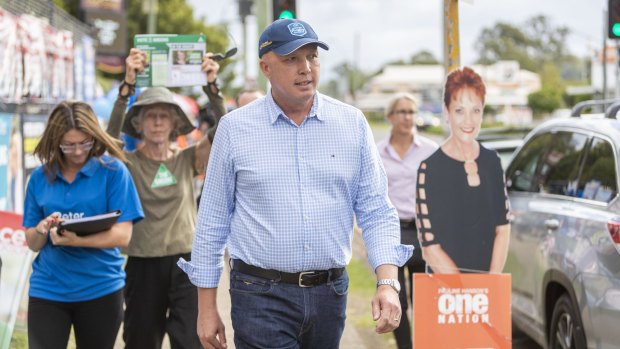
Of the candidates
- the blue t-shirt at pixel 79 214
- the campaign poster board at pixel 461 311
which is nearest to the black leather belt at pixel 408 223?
the campaign poster board at pixel 461 311

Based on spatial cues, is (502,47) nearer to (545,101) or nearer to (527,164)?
(545,101)

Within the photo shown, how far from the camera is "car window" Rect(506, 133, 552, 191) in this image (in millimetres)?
7051

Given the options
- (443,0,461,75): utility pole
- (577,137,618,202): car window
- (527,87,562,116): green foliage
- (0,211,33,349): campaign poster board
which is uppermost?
(527,87,562,116): green foliage

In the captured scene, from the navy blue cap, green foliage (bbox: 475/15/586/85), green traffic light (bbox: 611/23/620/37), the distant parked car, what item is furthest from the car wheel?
green foliage (bbox: 475/15/586/85)

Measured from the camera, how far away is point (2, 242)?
20.2ft

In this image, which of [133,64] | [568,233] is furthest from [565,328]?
[133,64]

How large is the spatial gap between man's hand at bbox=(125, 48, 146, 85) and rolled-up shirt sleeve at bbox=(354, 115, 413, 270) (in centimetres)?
214

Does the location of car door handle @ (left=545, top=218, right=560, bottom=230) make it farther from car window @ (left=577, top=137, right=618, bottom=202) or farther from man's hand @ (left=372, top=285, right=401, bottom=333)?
man's hand @ (left=372, top=285, right=401, bottom=333)

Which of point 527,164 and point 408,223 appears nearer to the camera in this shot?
point 408,223

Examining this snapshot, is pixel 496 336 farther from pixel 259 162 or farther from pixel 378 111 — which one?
pixel 378 111

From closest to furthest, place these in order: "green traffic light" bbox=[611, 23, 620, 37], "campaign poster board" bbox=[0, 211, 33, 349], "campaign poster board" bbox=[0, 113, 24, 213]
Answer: "campaign poster board" bbox=[0, 211, 33, 349] < "campaign poster board" bbox=[0, 113, 24, 213] < "green traffic light" bbox=[611, 23, 620, 37]

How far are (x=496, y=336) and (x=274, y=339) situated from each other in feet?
7.42

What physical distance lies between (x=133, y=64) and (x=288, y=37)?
212 cm

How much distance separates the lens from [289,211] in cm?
359
